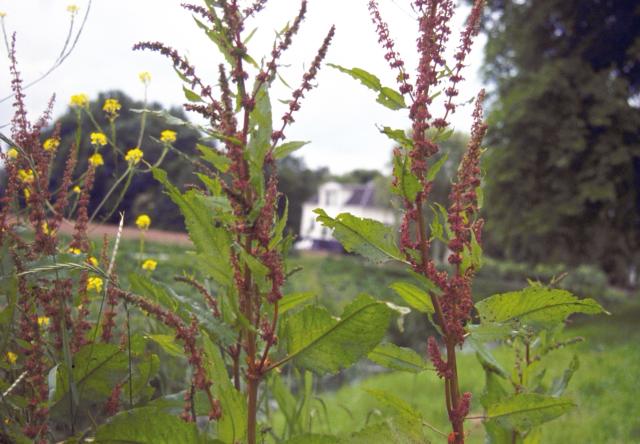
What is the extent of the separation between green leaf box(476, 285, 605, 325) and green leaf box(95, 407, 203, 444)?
0.50 meters

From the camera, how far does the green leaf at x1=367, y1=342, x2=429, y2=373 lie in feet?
3.64

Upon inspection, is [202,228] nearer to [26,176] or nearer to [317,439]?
[317,439]

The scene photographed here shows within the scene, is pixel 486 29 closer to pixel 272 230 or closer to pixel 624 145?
pixel 624 145

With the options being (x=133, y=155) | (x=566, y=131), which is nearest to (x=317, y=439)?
(x=133, y=155)

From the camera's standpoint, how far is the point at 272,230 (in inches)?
35.7

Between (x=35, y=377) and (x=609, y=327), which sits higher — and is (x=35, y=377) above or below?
above

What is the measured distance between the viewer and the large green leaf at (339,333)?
0.91 meters

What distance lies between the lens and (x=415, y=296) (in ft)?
3.45

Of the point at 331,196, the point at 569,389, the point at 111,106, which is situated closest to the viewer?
the point at 111,106

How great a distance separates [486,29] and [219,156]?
703 inches

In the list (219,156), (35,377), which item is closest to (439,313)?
(219,156)

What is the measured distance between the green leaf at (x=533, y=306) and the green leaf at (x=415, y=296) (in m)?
0.08

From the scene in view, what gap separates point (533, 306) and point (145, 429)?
2.02 feet

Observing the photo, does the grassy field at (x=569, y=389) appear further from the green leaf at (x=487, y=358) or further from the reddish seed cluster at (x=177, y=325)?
the reddish seed cluster at (x=177, y=325)
